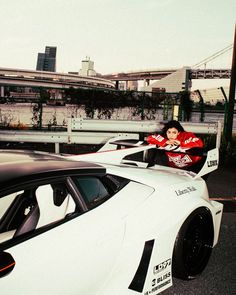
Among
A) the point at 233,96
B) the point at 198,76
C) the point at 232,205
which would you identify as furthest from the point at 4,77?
the point at 232,205

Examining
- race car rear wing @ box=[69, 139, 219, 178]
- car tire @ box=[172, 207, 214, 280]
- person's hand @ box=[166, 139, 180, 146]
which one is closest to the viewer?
car tire @ box=[172, 207, 214, 280]

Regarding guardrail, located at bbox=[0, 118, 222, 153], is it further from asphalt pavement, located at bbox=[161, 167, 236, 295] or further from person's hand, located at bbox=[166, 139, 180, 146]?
asphalt pavement, located at bbox=[161, 167, 236, 295]

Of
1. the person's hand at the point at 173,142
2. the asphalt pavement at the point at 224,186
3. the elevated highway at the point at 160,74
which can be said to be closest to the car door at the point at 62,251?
the person's hand at the point at 173,142

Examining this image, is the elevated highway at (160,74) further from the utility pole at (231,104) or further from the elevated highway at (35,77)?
the utility pole at (231,104)

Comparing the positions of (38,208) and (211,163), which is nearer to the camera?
(38,208)

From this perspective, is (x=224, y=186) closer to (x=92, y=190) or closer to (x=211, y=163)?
(x=211, y=163)

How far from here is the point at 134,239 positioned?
8.27ft

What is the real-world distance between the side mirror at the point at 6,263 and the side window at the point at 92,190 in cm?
69

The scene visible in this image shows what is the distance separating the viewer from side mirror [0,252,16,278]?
1.83 metres

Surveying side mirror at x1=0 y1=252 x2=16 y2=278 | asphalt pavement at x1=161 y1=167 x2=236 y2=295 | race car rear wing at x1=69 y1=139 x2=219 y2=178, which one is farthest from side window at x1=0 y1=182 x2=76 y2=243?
asphalt pavement at x1=161 y1=167 x2=236 y2=295

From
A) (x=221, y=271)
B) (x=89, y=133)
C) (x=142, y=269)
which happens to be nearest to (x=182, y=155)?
(x=221, y=271)

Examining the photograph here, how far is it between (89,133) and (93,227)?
6481 millimetres

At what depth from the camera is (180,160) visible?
16.2ft

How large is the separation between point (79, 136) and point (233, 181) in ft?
11.9
